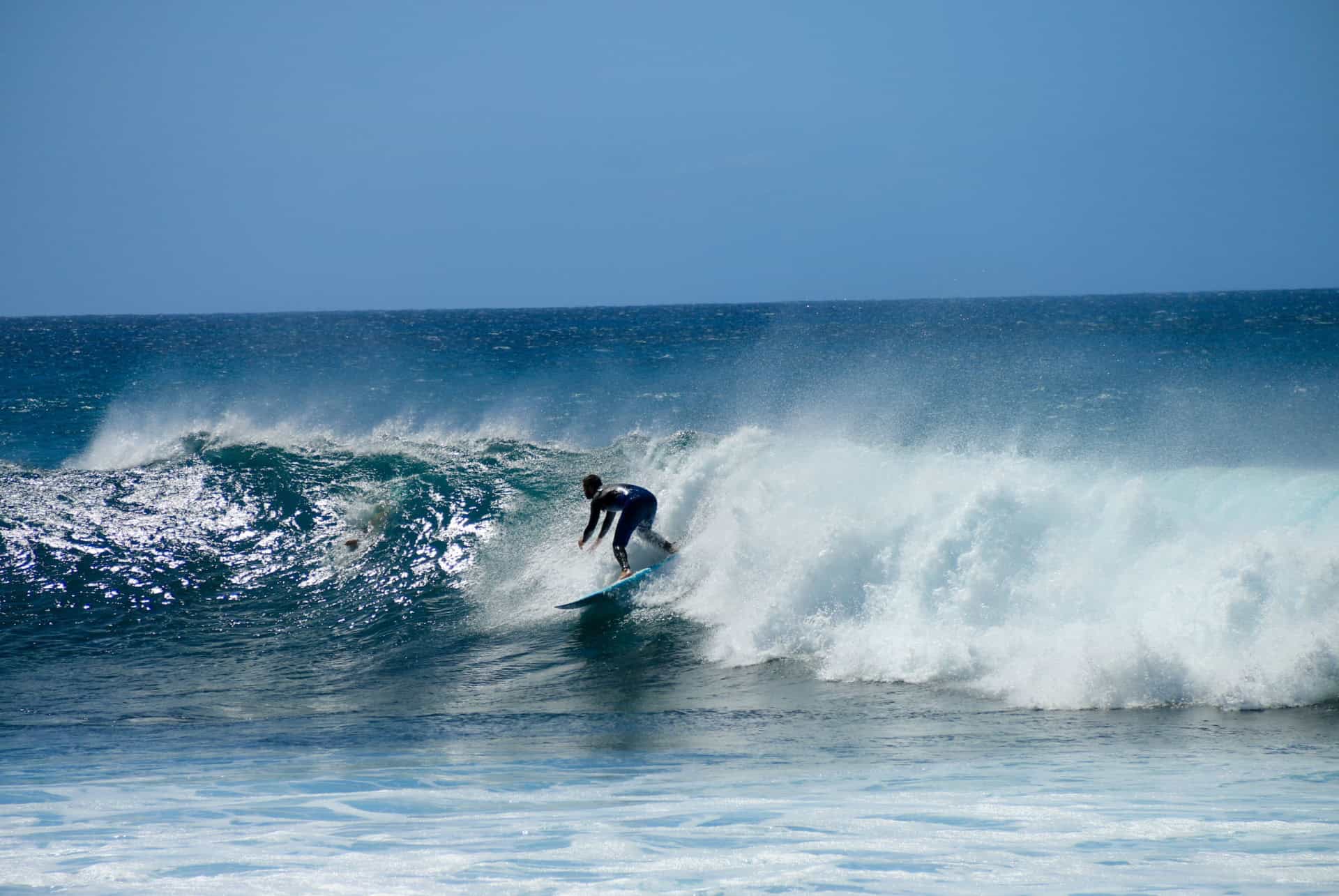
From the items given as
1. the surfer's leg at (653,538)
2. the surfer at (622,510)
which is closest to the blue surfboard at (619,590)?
the surfer at (622,510)

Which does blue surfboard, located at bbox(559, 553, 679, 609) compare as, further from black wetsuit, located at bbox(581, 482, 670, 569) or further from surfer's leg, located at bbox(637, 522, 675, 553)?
surfer's leg, located at bbox(637, 522, 675, 553)

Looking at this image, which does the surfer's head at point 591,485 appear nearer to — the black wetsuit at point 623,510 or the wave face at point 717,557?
the black wetsuit at point 623,510

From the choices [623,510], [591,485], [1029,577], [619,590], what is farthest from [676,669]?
[1029,577]

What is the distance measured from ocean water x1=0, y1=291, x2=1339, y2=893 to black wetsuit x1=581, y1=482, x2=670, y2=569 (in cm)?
46

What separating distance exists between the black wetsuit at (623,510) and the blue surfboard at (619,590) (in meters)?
0.22

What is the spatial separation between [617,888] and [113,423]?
26.2 m

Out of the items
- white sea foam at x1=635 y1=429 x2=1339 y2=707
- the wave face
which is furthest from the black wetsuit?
white sea foam at x1=635 y1=429 x2=1339 y2=707

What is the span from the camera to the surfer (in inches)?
473

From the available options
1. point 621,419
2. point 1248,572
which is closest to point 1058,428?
point 621,419

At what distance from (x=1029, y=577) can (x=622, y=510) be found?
429 centimetres

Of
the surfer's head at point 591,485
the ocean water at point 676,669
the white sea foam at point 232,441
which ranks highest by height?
the white sea foam at point 232,441

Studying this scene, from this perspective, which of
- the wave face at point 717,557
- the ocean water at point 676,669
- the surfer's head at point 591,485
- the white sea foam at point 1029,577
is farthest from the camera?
the surfer's head at point 591,485

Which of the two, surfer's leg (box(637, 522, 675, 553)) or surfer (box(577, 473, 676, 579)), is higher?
surfer (box(577, 473, 676, 579))

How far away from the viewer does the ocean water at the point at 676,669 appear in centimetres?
559
